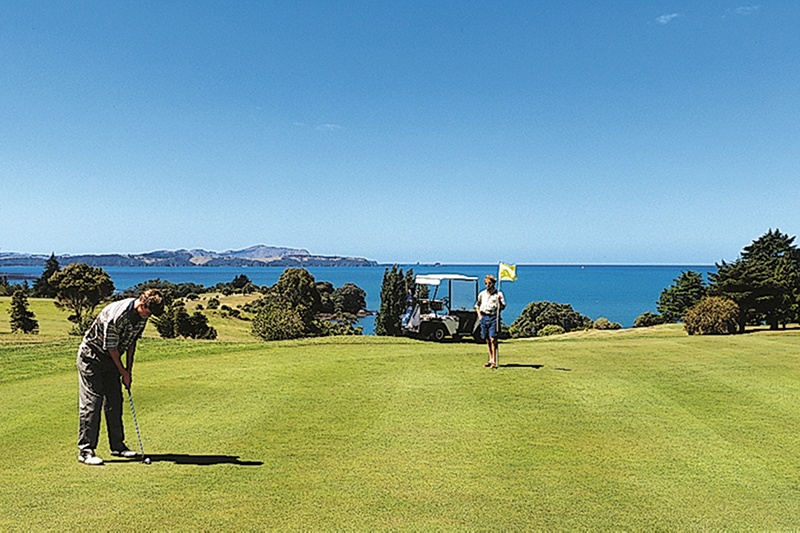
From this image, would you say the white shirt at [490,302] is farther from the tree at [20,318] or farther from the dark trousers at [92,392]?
the tree at [20,318]

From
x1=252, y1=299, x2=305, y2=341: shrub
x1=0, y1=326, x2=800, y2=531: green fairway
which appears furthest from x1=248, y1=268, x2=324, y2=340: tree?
x1=0, y1=326, x2=800, y2=531: green fairway

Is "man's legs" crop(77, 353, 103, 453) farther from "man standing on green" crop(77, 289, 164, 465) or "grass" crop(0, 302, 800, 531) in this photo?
"grass" crop(0, 302, 800, 531)

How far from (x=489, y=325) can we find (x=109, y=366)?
9202 millimetres

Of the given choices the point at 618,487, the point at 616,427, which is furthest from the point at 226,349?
the point at 618,487

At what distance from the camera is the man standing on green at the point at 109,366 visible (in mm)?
7129

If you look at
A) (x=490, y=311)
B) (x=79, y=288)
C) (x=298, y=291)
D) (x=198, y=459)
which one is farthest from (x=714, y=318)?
(x=79, y=288)

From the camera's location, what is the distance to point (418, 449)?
7.97 m

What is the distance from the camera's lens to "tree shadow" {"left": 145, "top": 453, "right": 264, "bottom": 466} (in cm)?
728

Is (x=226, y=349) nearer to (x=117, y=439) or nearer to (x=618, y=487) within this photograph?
(x=117, y=439)

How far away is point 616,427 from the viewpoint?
364 inches

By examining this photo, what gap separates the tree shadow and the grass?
0.12 ft

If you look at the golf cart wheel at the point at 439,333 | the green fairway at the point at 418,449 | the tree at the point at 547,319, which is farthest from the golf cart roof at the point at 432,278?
the tree at the point at 547,319

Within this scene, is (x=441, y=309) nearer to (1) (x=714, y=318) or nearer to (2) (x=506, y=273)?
(2) (x=506, y=273)

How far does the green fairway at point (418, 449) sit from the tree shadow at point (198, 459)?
0.13 ft
